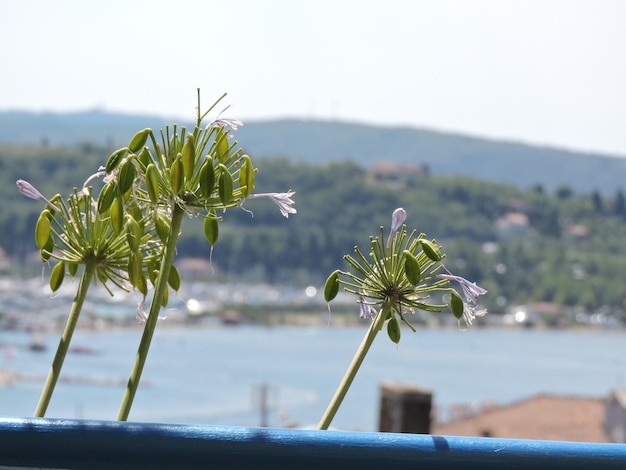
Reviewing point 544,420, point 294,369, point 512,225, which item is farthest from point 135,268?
point 512,225

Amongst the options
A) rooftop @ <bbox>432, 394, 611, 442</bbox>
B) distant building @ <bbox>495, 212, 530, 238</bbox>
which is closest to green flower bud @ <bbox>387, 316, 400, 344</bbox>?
rooftop @ <bbox>432, 394, 611, 442</bbox>

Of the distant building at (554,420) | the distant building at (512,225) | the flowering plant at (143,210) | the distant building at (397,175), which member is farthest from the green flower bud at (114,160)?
the distant building at (512,225)

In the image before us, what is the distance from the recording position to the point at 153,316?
A: 0.73m

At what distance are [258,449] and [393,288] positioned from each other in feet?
0.54

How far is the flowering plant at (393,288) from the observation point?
76 cm

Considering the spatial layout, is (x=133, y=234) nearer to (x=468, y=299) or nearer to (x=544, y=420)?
(x=468, y=299)

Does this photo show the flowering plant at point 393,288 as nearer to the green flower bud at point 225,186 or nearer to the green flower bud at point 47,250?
the green flower bud at point 225,186

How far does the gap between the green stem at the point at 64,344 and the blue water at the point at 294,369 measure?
39943 millimetres

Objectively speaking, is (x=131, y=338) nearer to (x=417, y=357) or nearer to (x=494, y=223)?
(x=417, y=357)

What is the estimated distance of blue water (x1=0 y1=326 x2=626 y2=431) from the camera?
54375 millimetres

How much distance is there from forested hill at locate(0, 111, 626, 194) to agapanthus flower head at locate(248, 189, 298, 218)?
14742 centimetres

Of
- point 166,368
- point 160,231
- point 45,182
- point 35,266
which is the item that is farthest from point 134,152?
point 35,266

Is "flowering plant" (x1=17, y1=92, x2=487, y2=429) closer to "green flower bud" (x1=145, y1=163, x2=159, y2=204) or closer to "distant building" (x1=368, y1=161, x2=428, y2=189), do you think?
"green flower bud" (x1=145, y1=163, x2=159, y2=204)

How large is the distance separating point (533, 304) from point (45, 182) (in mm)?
41698
